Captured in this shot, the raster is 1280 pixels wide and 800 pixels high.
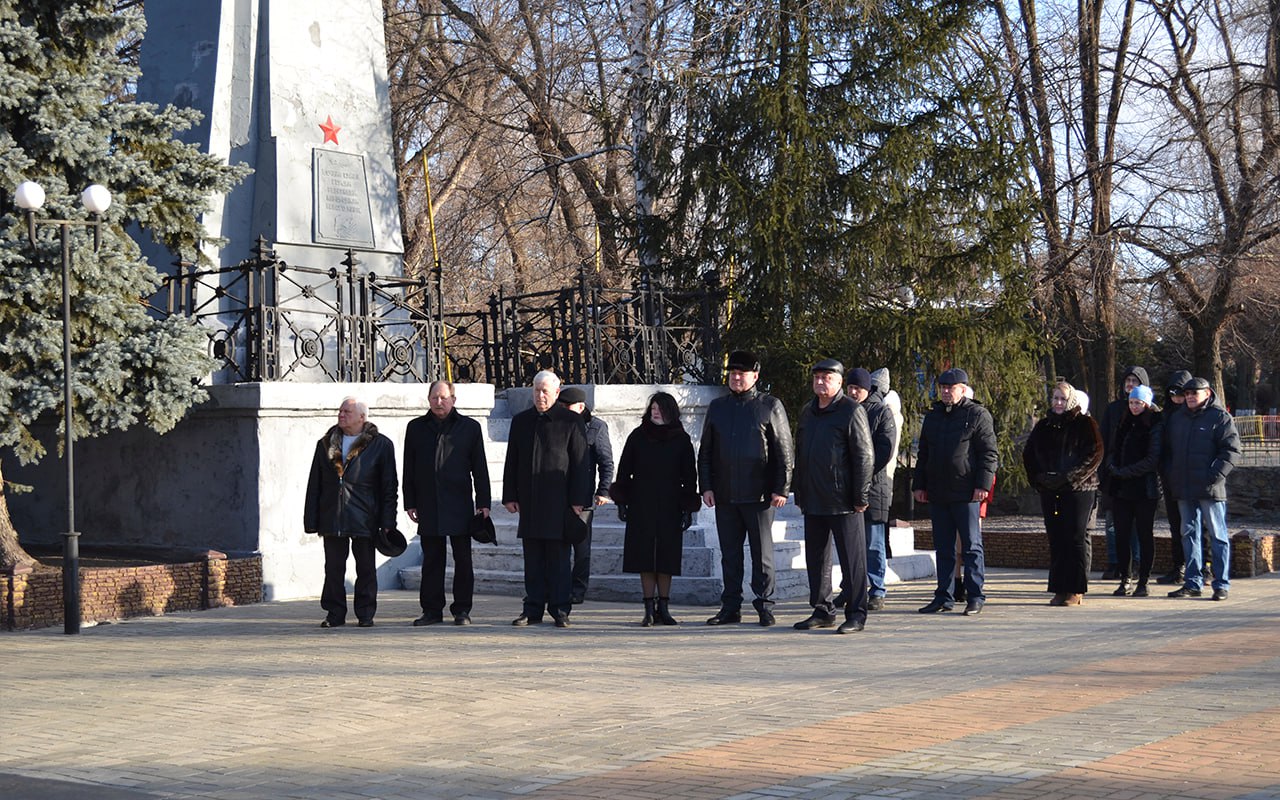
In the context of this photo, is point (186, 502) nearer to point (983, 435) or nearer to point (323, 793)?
point (983, 435)

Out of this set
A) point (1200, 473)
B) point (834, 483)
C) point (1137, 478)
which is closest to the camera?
point (834, 483)

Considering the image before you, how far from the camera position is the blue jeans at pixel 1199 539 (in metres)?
12.1

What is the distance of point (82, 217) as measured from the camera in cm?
1193

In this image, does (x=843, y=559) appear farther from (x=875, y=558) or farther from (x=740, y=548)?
(x=875, y=558)

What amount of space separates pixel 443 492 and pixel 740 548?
219cm

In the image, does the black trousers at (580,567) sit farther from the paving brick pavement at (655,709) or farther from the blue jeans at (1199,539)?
the blue jeans at (1199,539)

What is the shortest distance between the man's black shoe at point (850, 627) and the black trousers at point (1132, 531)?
3280 millimetres

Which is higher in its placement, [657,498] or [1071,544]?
[657,498]

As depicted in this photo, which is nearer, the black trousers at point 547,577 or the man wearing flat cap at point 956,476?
the black trousers at point 547,577

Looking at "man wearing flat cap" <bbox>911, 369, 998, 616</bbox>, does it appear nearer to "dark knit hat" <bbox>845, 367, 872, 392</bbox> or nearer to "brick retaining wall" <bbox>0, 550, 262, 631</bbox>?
"dark knit hat" <bbox>845, 367, 872, 392</bbox>

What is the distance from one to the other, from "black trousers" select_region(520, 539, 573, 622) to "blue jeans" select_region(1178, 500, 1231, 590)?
17.1 ft

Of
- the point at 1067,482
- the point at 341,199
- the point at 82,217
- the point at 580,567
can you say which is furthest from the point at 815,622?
the point at 341,199

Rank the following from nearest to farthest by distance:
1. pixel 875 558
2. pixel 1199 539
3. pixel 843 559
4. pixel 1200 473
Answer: pixel 843 559 → pixel 875 558 → pixel 1200 473 → pixel 1199 539

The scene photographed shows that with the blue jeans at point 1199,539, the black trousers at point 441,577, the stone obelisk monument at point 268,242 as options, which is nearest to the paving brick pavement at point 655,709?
the black trousers at point 441,577
